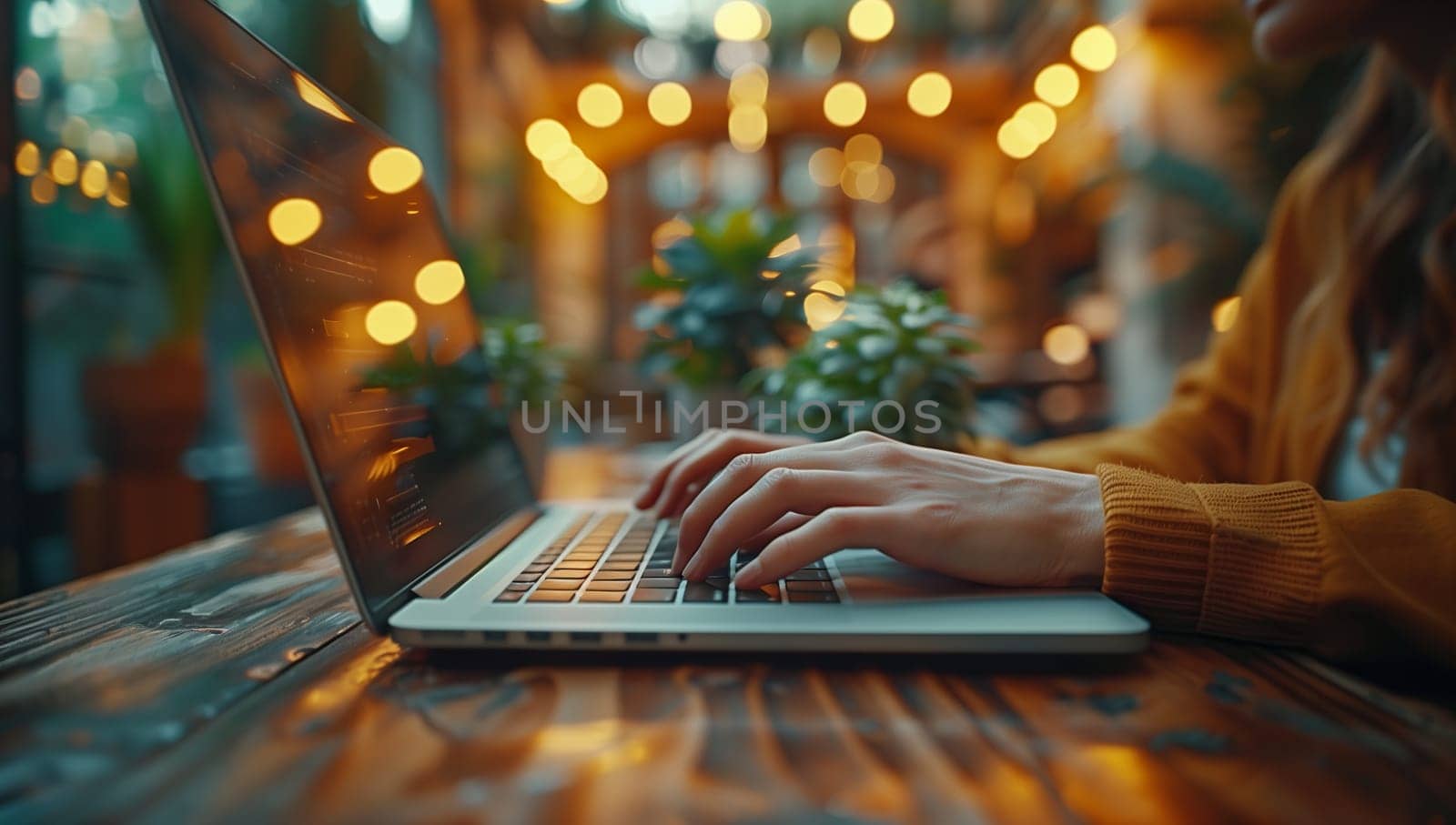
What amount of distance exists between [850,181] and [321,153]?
21.3ft

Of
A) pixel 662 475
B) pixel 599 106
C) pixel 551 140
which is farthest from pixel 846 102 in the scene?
pixel 662 475

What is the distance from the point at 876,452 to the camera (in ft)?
1.56

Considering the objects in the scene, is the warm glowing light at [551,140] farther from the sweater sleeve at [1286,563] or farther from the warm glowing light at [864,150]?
the sweater sleeve at [1286,563]

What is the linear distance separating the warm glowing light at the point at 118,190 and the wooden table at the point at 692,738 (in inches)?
57.2

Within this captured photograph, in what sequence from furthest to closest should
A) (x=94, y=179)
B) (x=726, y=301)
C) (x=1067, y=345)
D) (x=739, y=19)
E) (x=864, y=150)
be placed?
(x=864, y=150) < (x=1067, y=345) < (x=739, y=19) < (x=94, y=179) < (x=726, y=301)

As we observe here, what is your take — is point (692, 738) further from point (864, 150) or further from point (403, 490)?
point (864, 150)

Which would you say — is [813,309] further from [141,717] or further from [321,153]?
[141,717]

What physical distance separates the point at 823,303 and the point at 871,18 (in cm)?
289

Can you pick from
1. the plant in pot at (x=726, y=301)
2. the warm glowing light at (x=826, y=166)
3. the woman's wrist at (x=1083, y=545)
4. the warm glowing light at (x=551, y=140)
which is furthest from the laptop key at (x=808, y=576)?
the warm glowing light at (x=826, y=166)

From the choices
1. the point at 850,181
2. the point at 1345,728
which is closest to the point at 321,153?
the point at 1345,728

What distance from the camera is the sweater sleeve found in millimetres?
366

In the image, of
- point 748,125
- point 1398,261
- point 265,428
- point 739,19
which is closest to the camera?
point 1398,261

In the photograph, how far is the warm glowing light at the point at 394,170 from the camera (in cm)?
59

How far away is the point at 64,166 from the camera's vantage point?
129 cm
